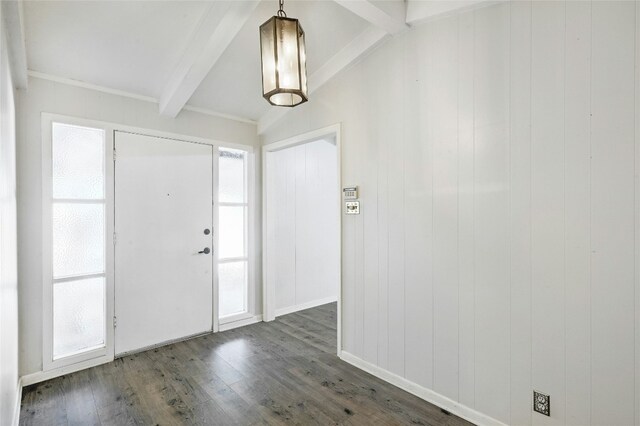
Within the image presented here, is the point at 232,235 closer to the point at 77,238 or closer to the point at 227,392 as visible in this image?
the point at 77,238

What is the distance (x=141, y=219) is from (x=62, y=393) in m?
1.46

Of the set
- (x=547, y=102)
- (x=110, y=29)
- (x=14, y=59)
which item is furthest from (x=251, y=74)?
(x=547, y=102)

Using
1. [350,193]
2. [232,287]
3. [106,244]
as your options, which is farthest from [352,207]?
[106,244]

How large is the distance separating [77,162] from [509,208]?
3.35m

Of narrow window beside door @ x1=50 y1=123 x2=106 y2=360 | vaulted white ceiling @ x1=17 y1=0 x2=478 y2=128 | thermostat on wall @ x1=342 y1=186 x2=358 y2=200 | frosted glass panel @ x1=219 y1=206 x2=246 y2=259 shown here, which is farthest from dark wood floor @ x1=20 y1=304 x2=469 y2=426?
vaulted white ceiling @ x1=17 y1=0 x2=478 y2=128

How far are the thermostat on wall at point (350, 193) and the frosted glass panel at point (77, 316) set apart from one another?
2.30 m

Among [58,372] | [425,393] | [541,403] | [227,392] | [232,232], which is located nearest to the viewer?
[541,403]

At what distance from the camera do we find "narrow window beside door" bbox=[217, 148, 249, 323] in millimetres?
3729

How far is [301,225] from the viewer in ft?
14.6

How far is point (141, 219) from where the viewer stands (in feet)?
10.1

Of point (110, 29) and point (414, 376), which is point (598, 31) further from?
point (110, 29)

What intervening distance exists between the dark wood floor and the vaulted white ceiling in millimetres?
2371

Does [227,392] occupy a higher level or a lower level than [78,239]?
lower

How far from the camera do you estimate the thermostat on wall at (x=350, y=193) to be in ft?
9.25
